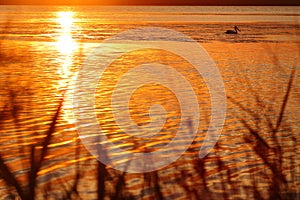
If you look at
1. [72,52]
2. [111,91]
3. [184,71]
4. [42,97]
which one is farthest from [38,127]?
[72,52]

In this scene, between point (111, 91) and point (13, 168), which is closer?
point (13, 168)

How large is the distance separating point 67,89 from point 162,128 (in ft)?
14.4

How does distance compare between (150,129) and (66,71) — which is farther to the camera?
(66,71)

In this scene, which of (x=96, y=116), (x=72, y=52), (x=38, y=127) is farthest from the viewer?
(x=72, y=52)

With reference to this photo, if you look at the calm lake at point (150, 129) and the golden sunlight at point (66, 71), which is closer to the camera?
the calm lake at point (150, 129)

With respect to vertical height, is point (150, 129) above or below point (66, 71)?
below

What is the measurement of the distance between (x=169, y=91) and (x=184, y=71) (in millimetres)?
3787

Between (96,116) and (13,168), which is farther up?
(96,116)

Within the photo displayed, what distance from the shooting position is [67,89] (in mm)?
12508

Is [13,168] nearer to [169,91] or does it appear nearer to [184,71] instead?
[169,91]

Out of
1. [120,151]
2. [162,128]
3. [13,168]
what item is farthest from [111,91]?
[13,168]

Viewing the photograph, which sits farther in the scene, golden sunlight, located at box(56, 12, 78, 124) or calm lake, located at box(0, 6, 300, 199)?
golden sunlight, located at box(56, 12, 78, 124)

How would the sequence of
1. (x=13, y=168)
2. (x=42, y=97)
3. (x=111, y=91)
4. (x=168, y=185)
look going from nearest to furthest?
(x=168, y=185)
(x=13, y=168)
(x=42, y=97)
(x=111, y=91)

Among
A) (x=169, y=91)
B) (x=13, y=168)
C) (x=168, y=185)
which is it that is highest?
(x=169, y=91)
